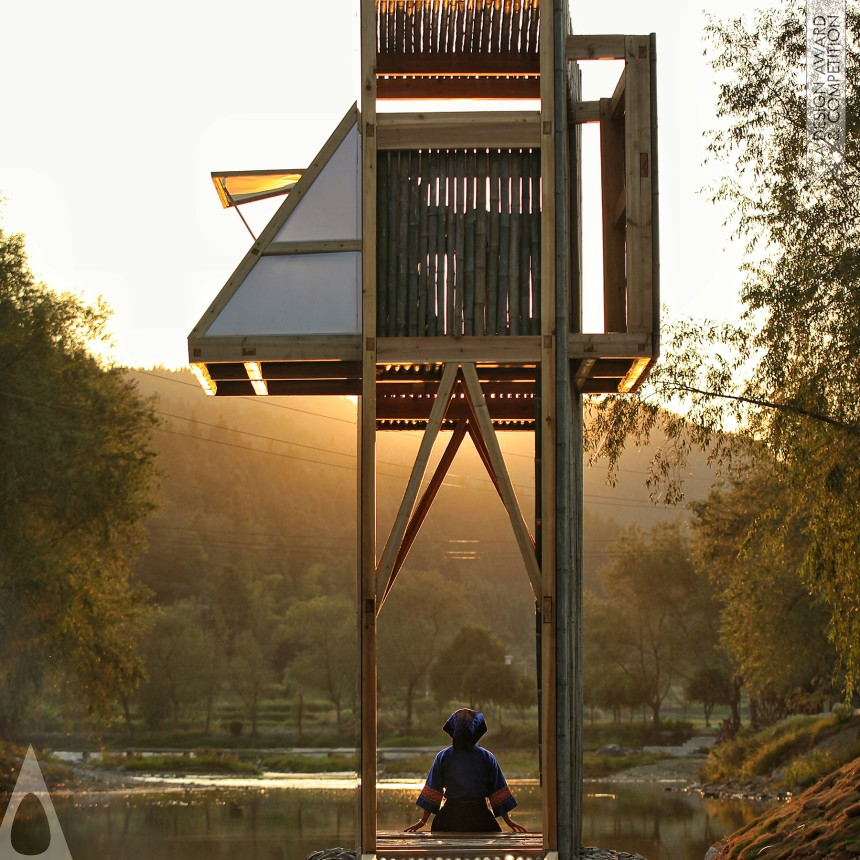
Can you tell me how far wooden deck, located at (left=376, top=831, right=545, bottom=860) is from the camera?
757 centimetres

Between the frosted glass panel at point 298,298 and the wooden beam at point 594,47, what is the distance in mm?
1917

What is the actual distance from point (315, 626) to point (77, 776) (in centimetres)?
1931

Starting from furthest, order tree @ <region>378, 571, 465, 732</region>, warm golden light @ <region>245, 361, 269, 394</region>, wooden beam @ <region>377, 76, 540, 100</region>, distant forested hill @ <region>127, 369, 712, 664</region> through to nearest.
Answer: distant forested hill @ <region>127, 369, 712, 664</region>
tree @ <region>378, 571, 465, 732</region>
wooden beam @ <region>377, 76, 540, 100</region>
warm golden light @ <region>245, 361, 269, 394</region>

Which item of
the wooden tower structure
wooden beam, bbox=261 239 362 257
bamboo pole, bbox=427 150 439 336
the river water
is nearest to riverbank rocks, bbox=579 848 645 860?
the wooden tower structure

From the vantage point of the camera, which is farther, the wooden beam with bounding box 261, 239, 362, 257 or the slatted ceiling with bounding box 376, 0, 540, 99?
the slatted ceiling with bounding box 376, 0, 540, 99

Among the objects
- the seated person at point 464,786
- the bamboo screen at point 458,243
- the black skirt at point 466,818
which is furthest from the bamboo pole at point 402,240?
the black skirt at point 466,818

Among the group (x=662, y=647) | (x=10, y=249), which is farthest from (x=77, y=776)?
(x=662, y=647)

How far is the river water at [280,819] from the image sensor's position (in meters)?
21.7

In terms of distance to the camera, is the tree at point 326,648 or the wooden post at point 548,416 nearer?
the wooden post at point 548,416

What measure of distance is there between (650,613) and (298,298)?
1587 inches

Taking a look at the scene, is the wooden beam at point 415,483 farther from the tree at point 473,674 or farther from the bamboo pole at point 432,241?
the tree at point 473,674

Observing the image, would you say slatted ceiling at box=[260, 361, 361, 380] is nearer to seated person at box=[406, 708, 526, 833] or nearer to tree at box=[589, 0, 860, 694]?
seated person at box=[406, 708, 526, 833]

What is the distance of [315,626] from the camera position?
181 ft

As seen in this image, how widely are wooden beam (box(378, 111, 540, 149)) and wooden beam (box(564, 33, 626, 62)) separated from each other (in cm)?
60
